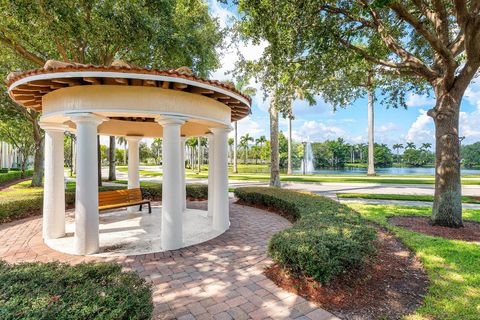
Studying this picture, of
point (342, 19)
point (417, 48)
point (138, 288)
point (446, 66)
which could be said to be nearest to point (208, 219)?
point (138, 288)

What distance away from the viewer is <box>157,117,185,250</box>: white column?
5.27m

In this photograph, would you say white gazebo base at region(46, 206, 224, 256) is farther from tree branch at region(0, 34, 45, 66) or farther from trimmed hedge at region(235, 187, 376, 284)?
tree branch at region(0, 34, 45, 66)

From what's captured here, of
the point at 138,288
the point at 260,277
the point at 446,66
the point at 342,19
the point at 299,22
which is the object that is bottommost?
the point at 260,277

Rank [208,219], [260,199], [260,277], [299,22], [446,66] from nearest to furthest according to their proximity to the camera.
→ [260,277] < [299,22] < [446,66] < [208,219] < [260,199]

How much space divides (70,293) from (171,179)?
3.19m

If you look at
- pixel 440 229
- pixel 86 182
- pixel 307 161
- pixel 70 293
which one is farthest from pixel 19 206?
pixel 307 161

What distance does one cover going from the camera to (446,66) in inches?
261

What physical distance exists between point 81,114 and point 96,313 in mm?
4164

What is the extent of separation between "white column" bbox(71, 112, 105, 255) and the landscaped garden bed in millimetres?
3914

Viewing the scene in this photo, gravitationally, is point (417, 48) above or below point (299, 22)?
above

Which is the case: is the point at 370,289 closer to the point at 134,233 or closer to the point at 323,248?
the point at 323,248

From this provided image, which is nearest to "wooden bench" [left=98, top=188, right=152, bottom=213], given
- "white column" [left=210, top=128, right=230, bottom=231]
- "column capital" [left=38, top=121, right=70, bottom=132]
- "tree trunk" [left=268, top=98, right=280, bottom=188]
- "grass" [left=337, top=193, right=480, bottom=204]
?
"column capital" [left=38, top=121, right=70, bottom=132]

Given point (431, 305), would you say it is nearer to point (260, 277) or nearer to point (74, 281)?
point (260, 277)

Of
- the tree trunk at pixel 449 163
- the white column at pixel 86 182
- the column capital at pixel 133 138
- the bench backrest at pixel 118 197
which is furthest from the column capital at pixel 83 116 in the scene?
the tree trunk at pixel 449 163
